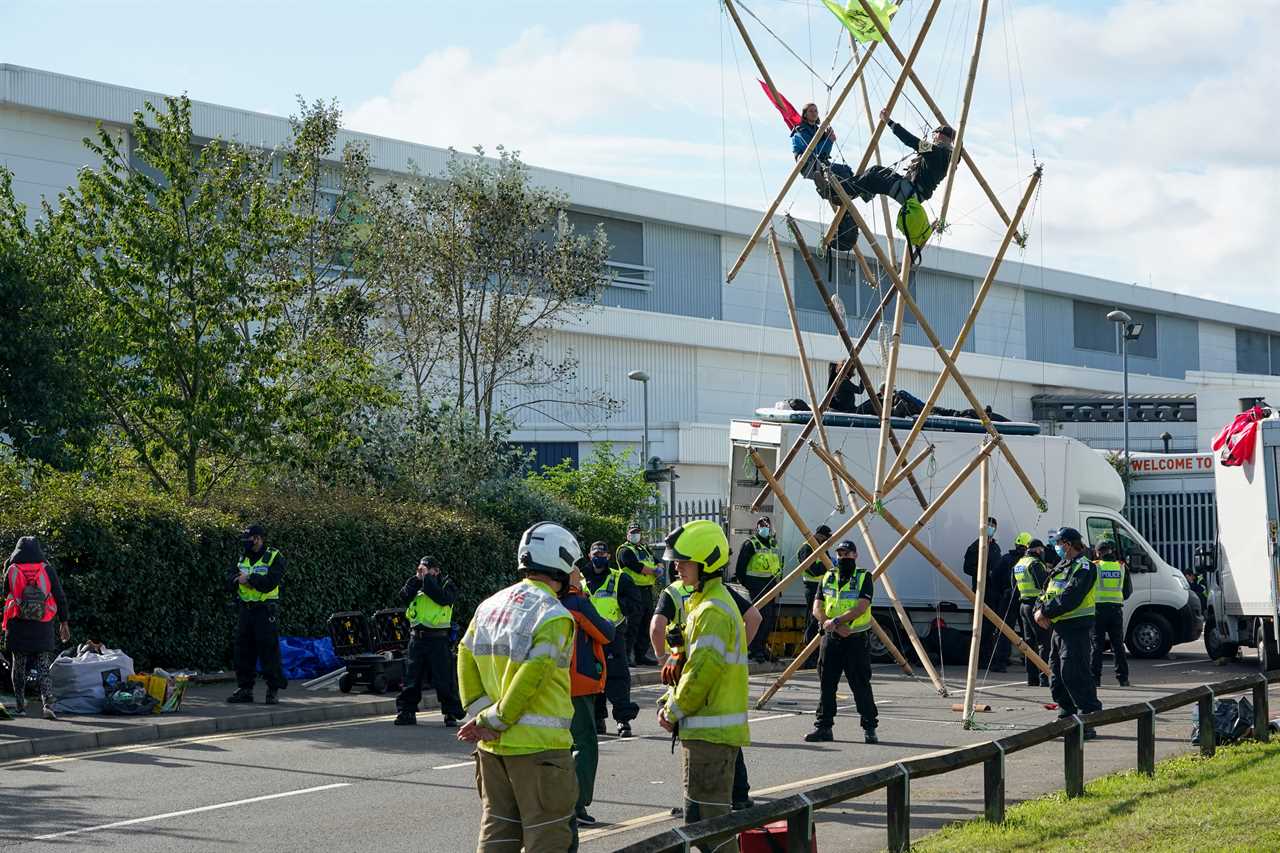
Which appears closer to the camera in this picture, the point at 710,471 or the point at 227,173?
the point at 227,173

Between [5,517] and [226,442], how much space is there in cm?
459

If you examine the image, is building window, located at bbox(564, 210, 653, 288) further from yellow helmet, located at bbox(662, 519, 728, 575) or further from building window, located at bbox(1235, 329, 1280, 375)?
building window, located at bbox(1235, 329, 1280, 375)

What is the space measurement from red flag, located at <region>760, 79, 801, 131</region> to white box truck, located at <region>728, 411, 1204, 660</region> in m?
6.03

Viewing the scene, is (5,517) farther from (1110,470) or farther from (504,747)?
(1110,470)

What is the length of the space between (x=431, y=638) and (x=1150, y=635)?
12.8m

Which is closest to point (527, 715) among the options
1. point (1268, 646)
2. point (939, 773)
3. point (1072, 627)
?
point (939, 773)

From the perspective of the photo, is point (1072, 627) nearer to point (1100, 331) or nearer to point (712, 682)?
point (712, 682)

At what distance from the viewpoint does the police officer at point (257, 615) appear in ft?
52.8

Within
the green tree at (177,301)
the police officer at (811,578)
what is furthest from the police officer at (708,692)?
the green tree at (177,301)

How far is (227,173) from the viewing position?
2203cm

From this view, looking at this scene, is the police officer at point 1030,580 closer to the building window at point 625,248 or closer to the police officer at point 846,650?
the police officer at point 846,650

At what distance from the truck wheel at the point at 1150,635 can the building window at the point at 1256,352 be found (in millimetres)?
51687

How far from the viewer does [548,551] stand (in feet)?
21.1

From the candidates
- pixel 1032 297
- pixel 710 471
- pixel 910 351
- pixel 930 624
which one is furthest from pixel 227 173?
pixel 1032 297
